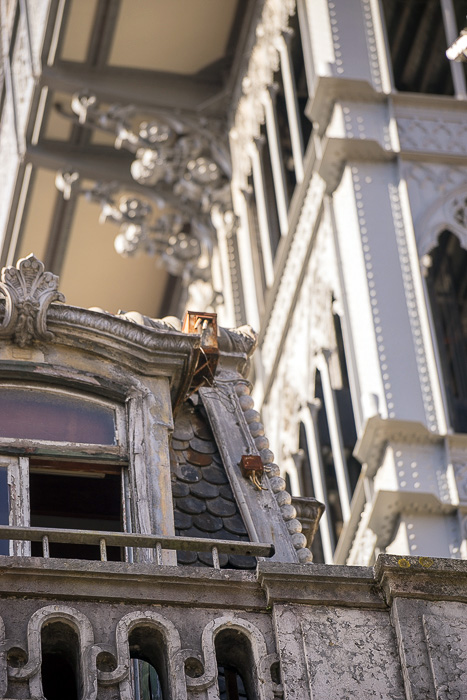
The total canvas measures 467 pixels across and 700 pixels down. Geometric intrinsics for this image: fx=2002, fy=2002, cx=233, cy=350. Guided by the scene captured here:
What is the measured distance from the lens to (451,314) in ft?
75.6

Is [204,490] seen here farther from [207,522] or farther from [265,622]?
[265,622]

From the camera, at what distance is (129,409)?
13.2m

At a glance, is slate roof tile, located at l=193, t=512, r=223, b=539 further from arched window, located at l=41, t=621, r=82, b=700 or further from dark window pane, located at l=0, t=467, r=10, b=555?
arched window, located at l=41, t=621, r=82, b=700

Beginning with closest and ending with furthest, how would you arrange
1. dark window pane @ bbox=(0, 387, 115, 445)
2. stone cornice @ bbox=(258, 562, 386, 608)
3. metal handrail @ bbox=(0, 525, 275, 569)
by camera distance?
stone cornice @ bbox=(258, 562, 386, 608)
metal handrail @ bbox=(0, 525, 275, 569)
dark window pane @ bbox=(0, 387, 115, 445)

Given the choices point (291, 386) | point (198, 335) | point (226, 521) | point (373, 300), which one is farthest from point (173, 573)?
point (291, 386)

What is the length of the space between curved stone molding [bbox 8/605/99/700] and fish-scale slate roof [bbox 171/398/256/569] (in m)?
1.97

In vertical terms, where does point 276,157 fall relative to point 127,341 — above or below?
above

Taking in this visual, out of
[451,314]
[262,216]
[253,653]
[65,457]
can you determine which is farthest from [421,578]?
[262,216]

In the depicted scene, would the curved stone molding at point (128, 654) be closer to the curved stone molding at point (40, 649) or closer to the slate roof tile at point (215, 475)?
the curved stone molding at point (40, 649)

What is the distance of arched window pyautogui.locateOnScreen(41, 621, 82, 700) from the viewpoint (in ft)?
34.8

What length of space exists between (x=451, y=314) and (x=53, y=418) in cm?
1073

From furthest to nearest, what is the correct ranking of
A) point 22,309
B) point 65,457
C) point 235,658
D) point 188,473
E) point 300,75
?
1. point 300,75
2. point 188,473
3. point 22,309
4. point 65,457
5. point 235,658

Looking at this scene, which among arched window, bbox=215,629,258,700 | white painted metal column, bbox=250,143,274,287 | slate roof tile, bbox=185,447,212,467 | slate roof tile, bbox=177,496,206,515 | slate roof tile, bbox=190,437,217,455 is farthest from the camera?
white painted metal column, bbox=250,143,274,287

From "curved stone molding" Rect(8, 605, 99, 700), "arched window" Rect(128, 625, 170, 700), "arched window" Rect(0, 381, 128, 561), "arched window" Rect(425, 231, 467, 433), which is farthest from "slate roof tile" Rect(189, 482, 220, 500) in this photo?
"arched window" Rect(425, 231, 467, 433)
